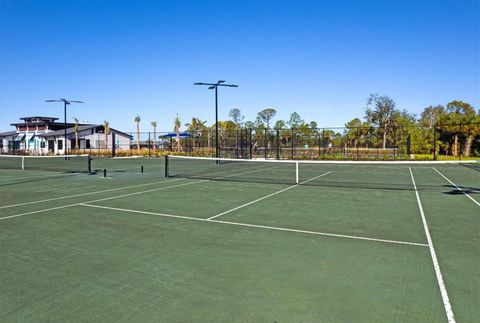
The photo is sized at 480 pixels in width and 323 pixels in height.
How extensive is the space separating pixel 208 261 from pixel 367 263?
2252mm

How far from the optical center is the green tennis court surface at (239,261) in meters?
3.45

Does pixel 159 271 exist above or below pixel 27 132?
below

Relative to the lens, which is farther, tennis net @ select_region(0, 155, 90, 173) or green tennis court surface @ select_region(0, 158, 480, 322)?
tennis net @ select_region(0, 155, 90, 173)

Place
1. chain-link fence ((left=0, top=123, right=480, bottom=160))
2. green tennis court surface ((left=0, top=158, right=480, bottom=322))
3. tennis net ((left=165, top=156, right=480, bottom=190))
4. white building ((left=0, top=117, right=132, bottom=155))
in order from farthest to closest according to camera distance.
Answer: white building ((left=0, top=117, right=132, bottom=155))
chain-link fence ((left=0, top=123, right=480, bottom=160))
tennis net ((left=165, top=156, right=480, bottom=190))
green tennis court surface ((left=0, top=158, right=480, bottom=322))

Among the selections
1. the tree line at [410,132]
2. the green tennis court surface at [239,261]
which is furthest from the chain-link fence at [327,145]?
the green tennis court surface at [239,261]

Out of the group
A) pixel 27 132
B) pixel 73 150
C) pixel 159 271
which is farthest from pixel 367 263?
pixel 27 132

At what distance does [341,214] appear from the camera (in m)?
8.16

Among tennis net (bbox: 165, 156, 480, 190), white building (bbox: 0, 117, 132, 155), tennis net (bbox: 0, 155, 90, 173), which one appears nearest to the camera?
tennis net (bbox: 165, 156, 480, 190)

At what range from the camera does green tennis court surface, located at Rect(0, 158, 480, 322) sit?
11.3 ft

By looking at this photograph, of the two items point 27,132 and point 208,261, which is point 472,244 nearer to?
point 208,261

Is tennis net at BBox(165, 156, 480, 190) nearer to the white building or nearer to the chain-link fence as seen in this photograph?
the chain-link fence

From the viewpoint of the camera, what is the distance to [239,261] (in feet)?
15.9

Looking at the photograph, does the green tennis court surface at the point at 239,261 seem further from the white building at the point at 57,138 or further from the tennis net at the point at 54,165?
the white building at the point at 57,138

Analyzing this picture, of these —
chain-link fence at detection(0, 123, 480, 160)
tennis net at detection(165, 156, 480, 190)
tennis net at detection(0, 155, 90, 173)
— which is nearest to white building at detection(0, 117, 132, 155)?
chain-link fence at detection(0, 123, 480, 160)
